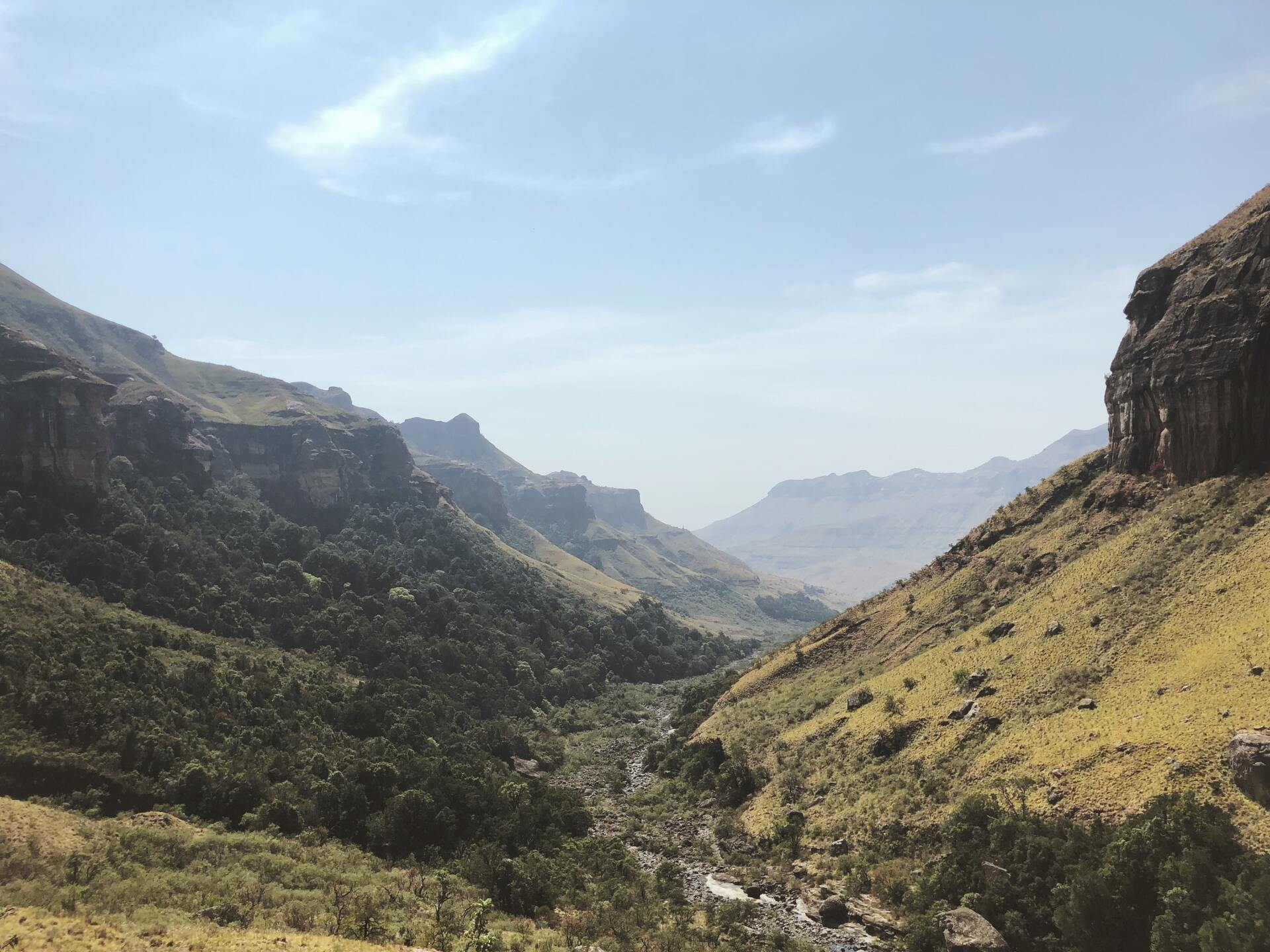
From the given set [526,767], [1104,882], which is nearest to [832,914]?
[1104,882]

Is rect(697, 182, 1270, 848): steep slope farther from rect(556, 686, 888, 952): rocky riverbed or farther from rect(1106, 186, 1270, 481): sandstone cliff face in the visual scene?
rect(556, 686, 888, 952): rocky riverbed

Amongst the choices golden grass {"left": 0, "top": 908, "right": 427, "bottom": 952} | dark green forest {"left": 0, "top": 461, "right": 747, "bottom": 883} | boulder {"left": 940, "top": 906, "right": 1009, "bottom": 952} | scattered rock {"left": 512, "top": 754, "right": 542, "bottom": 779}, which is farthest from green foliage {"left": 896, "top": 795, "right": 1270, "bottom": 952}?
scattered rock {"left": 512, "top": 754, "right": 542, "bottom": 779}

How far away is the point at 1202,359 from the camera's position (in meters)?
54.8

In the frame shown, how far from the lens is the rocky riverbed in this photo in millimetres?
38625

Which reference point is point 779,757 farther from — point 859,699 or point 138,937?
point 138,937

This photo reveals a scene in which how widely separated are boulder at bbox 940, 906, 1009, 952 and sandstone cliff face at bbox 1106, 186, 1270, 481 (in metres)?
43.0

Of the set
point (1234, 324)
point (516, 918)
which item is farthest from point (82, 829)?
point (1234, 324)

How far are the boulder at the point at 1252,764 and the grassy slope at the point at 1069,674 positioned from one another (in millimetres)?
623

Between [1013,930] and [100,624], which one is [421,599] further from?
[1013,930]

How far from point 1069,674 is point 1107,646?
3.64 meters

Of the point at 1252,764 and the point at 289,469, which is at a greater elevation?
the point at 289,469

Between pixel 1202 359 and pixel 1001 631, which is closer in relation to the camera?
pixel 1202 359

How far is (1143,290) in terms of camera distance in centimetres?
6525

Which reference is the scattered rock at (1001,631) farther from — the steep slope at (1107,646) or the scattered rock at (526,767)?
the scattered rock at (526,767)
